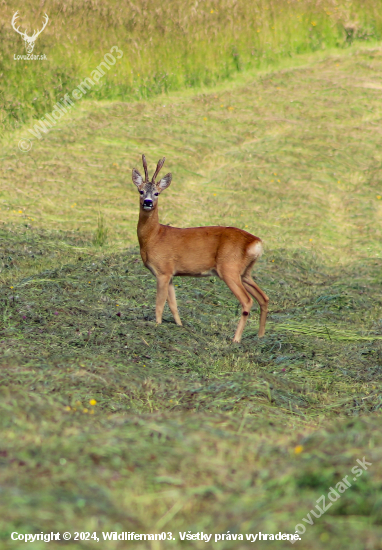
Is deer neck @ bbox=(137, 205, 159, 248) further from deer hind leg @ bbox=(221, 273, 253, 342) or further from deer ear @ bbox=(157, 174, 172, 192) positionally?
deer hind leg @ bbox=(221, 273, 253, 342)

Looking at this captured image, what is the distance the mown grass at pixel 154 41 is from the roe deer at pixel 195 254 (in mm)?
9660

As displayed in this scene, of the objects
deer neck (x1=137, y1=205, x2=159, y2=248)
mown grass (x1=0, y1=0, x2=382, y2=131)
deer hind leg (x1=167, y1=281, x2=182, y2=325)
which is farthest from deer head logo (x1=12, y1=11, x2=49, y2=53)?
deer hind leg (x1=167, y1=281, x2=182, y2=325)

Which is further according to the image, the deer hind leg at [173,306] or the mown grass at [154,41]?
the mown grass at [154,41]

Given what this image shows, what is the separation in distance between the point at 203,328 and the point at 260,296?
79cm

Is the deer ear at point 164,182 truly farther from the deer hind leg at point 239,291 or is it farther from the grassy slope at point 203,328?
the grassy slope at point 203,328

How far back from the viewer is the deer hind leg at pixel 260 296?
29.0 feet

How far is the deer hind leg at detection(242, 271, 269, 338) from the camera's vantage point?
884 centimetres

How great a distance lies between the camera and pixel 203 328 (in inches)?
356

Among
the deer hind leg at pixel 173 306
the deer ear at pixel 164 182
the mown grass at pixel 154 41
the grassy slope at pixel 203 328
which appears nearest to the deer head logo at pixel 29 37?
the mown grass at pixel 154 41

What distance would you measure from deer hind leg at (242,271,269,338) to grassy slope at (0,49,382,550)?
6.2 inches

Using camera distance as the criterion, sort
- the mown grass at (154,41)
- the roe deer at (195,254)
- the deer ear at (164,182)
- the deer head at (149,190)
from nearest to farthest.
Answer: the deer head at (149,190) → the roe deer at (195,254) → the deer ear at (164,182) → the mown grass at (154,41)

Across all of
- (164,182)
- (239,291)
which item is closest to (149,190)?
(164,182)

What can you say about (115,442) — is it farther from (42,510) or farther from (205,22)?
(205,22)

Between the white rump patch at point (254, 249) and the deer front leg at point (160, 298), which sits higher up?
the white rump patch at point (254, 249)
